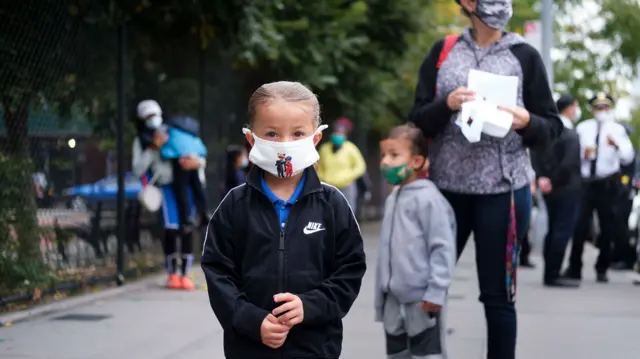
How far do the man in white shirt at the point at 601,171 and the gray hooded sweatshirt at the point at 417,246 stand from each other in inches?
258

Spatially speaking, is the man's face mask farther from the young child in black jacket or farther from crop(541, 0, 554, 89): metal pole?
crop(541, 0, 554, 89): metal pole

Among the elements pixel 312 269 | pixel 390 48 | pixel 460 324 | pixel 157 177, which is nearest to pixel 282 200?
pixel 312 269

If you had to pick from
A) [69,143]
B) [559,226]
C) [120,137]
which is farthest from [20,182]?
[559,226]

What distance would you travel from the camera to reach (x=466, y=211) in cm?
554

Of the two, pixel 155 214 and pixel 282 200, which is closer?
pixel 282 200

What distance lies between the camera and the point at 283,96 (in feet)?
12.0

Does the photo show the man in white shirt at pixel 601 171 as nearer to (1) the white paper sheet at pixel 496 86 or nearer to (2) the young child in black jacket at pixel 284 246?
(1) the white paper sheet at pixel 496 86

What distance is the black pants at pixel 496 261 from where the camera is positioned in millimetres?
5367

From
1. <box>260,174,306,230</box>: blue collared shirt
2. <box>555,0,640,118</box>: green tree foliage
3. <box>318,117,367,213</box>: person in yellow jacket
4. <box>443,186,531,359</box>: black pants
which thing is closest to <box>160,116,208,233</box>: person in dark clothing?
<box>318,117,367,213</box>: person in yellow jacket

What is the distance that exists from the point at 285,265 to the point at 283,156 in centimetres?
33

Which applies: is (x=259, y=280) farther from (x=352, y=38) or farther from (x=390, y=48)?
(x=390, y=48)

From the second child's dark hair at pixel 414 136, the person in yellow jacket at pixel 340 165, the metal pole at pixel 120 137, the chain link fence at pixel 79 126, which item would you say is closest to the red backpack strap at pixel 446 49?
the second child's dark hair at pixel 414 136

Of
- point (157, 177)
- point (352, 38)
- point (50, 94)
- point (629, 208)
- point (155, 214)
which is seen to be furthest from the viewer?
point (352, 38)

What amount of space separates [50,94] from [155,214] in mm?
2799
